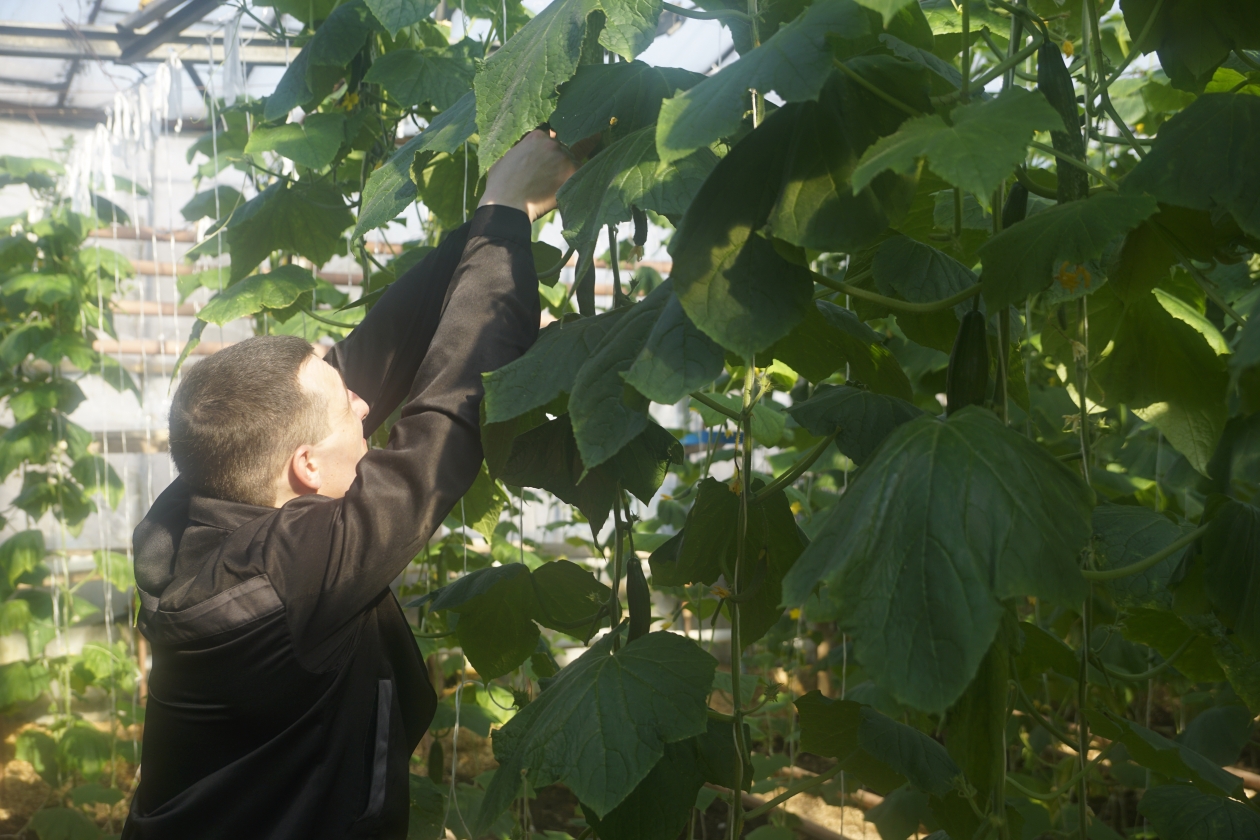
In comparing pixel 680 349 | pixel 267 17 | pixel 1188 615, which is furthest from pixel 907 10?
pixel 267 17

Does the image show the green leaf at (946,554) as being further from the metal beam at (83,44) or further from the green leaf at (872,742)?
the metal beam at (83,44)

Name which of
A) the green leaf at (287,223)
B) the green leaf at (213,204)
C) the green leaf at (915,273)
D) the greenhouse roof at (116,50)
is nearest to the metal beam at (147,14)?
the greenhouse roof at (116,50)

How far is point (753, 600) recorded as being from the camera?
1311mm

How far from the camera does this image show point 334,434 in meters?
1.48

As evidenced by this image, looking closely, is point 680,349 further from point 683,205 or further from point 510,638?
point 510,638

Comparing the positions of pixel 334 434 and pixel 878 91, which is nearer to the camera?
pixel 878 91

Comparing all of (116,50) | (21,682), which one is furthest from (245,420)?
(116,50)

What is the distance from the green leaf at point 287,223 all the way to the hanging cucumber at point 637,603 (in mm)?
1196

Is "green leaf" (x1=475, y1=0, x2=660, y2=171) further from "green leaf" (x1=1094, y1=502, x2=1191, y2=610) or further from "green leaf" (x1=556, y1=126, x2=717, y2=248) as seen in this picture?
"green leaf" (x1=1094, y1=502, x2=1191, y2=610)

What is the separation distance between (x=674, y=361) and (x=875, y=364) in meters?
0.47

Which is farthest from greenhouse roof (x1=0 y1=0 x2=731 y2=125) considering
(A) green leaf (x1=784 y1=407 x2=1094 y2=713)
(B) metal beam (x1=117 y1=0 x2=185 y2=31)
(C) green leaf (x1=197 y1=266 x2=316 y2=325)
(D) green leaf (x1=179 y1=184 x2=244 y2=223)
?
(A) green leaf (x1=784 y1=407 x2=1094 y2=713)

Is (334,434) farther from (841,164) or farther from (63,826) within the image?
(63,826)

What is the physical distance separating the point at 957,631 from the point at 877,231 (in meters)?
0.34

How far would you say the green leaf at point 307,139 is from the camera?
1923 millimetres
